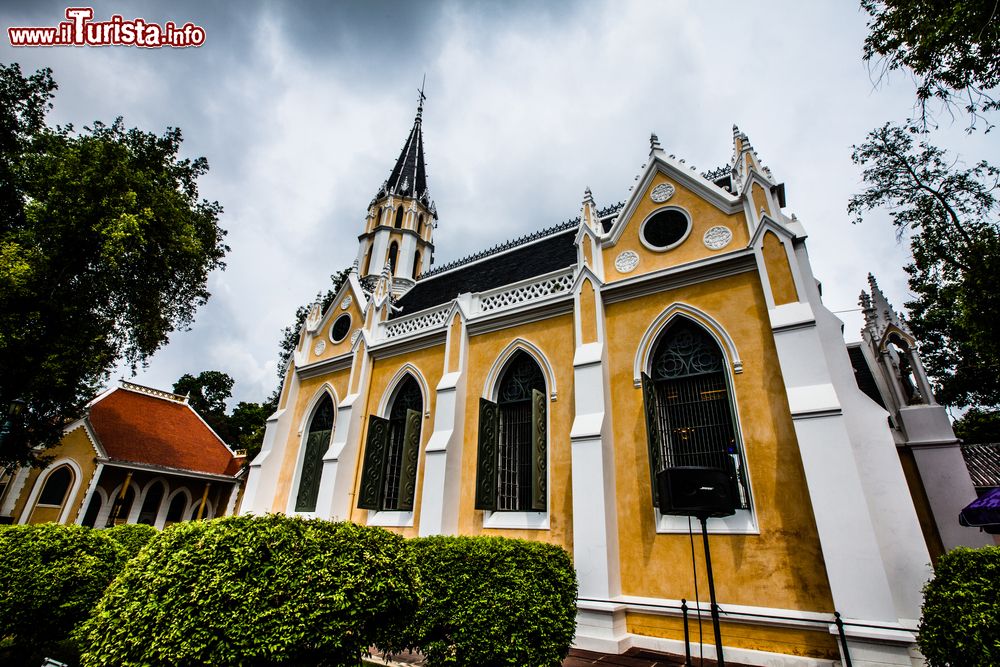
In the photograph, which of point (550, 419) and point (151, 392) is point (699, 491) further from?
point (151, 392)

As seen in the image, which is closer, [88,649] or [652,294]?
[88,649]

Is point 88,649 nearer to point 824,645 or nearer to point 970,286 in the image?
point 824,645

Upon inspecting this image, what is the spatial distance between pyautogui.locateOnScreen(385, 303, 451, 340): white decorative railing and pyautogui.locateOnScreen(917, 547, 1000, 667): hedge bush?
1084 cm

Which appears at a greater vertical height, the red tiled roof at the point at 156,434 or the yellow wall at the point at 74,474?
the red tiled roof at the point at 156,434

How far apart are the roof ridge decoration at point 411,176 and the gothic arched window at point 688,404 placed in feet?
55.4

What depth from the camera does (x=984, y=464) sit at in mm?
14297

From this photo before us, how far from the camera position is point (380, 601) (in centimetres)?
427

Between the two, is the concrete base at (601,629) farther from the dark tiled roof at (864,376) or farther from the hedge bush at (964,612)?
the dark tiled roof at (864,376)

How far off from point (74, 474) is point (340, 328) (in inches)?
443

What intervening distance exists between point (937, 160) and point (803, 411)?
11776 millimetres

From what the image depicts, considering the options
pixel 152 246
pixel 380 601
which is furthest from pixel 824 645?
pixel 152 246

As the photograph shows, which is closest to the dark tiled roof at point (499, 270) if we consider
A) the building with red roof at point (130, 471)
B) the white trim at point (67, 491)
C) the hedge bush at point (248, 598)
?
the hedge bush at point (248, 598)

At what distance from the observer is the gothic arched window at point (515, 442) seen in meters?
9.79

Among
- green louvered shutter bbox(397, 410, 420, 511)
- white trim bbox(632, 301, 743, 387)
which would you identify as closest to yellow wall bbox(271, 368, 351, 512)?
green louvered shutter bbox(397, 410, 420, 511)
